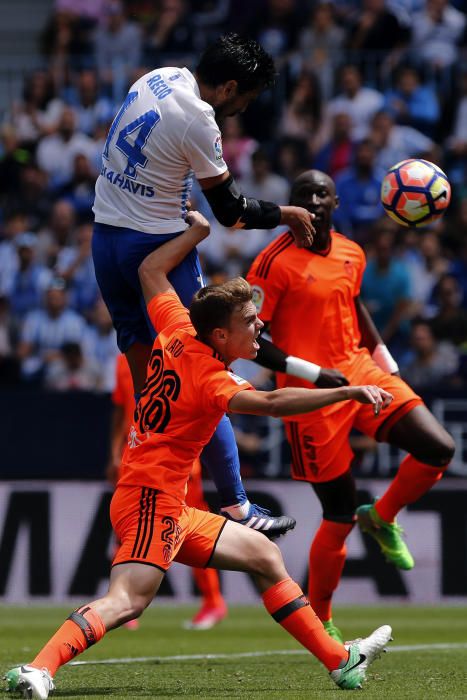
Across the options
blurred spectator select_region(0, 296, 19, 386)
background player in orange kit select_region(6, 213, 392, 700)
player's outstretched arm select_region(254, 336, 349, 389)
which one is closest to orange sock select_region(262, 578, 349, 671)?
background player in orange kit select_region(6, 213, 392, 700)

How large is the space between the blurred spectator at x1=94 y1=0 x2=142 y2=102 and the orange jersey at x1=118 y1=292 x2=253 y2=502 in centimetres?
1247

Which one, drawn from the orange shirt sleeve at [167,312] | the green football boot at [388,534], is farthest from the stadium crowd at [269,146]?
the orange shirt sleeve at [167,312]

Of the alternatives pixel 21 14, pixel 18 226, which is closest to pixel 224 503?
pixel 18 226

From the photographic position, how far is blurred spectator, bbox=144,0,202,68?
1889cm

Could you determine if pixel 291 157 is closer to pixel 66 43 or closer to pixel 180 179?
pixel 66 43

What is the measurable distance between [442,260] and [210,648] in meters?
7.20

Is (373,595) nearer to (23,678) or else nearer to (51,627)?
(51,627)

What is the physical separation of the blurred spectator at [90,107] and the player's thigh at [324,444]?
33.2ft

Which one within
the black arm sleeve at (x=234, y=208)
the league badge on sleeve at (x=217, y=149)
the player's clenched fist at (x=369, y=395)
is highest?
the league badge on sleeve at (x=217, y=149)

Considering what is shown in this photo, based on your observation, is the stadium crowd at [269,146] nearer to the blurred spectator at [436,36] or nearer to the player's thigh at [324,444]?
the blurred spectator at [436,36]

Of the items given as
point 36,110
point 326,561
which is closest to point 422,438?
point 326,561

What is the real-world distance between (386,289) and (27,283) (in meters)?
4.20

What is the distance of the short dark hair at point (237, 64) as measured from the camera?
24.0ft

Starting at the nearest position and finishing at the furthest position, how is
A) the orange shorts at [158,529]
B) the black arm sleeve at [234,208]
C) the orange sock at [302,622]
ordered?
the orange shorts at [158,529] → the orange sock at [302,622] → the black arm sleeve at [234,208]
